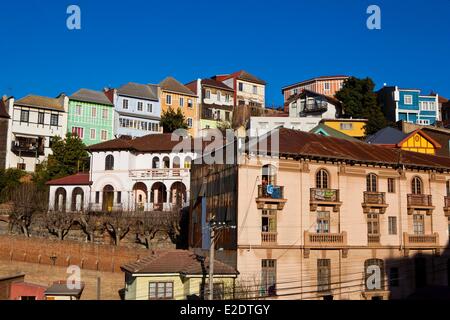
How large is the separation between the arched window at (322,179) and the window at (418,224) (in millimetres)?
8001

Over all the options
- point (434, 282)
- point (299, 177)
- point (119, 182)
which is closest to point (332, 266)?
point (299, 177)

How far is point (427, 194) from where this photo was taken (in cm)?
3925

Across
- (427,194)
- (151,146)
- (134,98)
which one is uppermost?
(134,98)

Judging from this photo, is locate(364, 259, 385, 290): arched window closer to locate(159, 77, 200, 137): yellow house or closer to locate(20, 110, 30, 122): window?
locate(159, 77, 200, 137): yellow house

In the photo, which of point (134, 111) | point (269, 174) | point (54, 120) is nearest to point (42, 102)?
point (54, 120)

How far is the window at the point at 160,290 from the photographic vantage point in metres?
30.1

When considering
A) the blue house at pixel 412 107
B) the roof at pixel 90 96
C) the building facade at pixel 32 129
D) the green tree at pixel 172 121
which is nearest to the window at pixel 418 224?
the green tree at pixel 172 121

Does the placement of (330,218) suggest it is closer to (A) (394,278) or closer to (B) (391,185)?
(B) (391,185)

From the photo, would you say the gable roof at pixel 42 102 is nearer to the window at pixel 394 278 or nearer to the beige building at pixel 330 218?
the beige building at pixel 330 218

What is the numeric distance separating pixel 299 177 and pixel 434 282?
1319 centimetres

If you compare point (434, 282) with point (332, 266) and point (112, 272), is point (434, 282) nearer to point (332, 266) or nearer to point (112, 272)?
point (332, 266)

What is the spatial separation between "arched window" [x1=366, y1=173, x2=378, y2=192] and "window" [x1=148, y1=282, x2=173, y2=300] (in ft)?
51.0

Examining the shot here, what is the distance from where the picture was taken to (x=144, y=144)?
61.2 m

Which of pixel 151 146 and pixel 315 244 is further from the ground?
pixel 151 146
